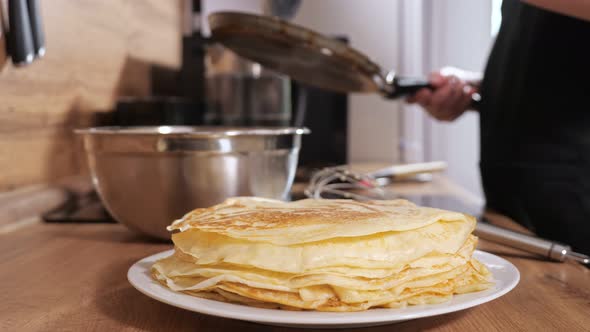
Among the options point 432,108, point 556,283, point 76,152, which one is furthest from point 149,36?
point 556,283

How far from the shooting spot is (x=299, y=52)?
3.25 feet

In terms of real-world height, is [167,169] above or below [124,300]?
above

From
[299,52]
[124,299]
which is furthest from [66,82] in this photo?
[124,299]

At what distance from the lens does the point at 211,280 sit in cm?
46

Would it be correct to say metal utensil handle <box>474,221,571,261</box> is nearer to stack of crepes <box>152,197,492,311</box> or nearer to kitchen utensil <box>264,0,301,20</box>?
stack of crepes <box>152,197,492,311</box>

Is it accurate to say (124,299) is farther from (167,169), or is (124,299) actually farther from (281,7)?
(281,7)

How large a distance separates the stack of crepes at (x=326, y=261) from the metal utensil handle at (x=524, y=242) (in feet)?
0.87

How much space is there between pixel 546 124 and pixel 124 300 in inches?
32.7

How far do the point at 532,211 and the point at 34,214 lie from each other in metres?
0.88

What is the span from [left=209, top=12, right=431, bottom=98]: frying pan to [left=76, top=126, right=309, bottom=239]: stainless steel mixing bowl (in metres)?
0.20

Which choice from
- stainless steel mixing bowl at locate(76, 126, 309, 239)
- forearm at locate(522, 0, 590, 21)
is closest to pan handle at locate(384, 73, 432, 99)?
forearm at locate(522, 0, 590, 21)

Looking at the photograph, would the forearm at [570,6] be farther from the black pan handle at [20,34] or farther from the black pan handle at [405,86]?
the black pan handle at [20,34]

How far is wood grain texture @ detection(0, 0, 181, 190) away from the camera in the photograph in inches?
41.5

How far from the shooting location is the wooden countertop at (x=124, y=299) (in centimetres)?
51
